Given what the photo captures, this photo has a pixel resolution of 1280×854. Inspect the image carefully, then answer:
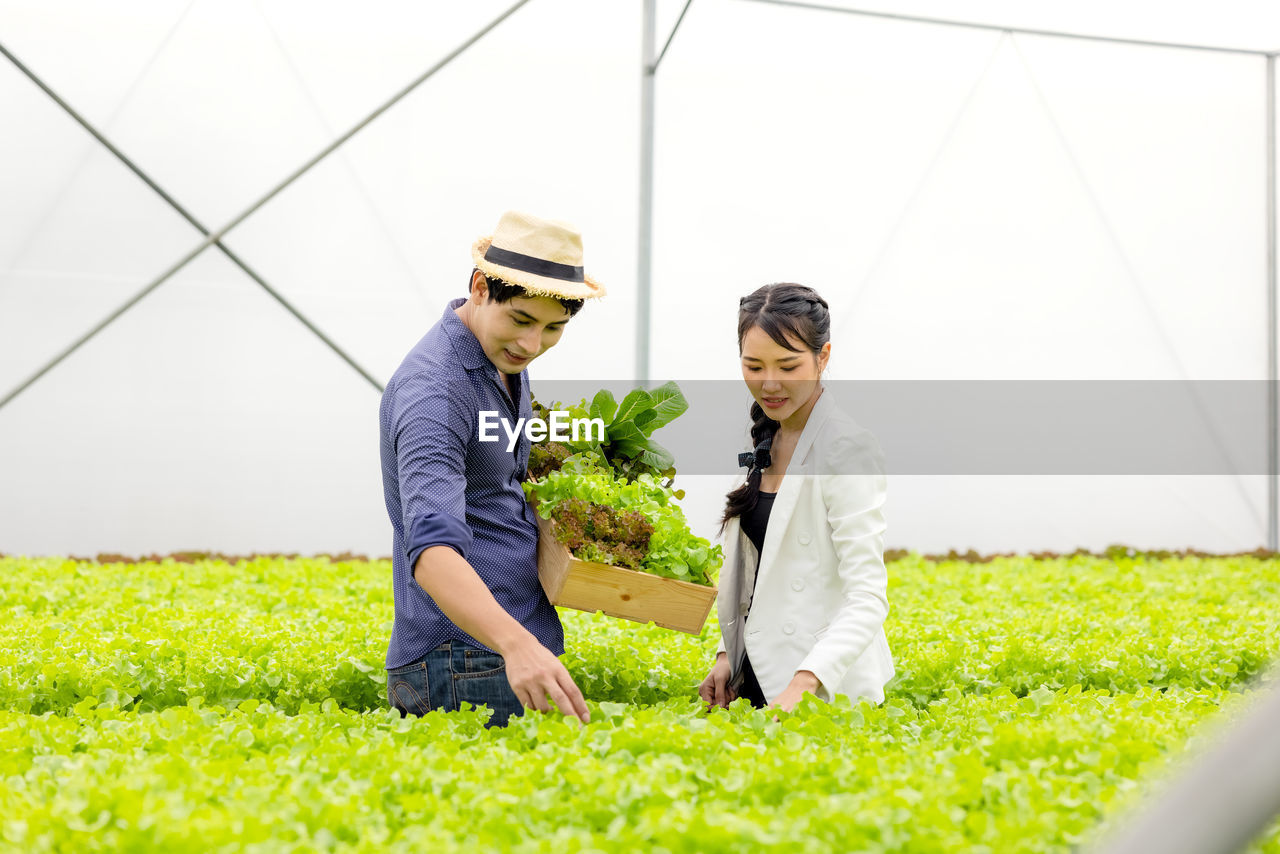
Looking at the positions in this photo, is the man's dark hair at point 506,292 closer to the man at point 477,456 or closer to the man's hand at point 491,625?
the man at point 477,456

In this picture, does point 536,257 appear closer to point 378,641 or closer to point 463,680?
point 463,680

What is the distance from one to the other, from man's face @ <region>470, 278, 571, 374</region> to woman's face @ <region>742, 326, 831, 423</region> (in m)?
0.56

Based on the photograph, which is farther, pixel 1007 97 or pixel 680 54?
pixel 1007 97

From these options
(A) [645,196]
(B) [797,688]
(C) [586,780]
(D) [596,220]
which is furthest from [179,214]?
(C) [586,780]

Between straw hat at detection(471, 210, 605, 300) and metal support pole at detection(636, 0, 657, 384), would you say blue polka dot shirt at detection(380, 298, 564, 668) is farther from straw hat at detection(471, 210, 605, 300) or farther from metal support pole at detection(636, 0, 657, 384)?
metal support pole at detection(636, 0, 657, 384)

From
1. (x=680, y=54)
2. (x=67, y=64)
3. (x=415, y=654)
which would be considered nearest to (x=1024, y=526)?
(x=680, y=54)

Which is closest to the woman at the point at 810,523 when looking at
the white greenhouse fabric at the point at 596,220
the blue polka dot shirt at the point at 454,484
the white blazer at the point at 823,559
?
the white blazer at the point at 823,559

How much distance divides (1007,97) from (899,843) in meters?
10.1

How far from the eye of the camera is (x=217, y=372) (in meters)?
8.97

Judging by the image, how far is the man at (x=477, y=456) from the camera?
8.34 feet

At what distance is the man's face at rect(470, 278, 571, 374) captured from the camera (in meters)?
2.72

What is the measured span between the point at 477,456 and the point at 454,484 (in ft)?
0.88

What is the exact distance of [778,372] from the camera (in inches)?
115

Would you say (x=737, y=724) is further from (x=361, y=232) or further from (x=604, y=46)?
(x=604, y=46)
